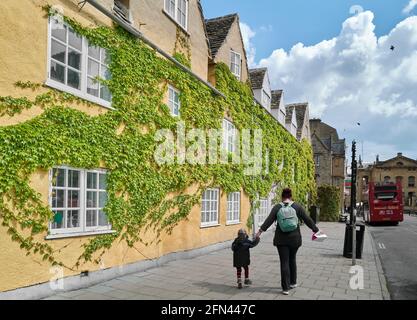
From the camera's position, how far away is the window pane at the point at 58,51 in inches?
263

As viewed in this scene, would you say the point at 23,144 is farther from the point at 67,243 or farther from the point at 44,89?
the point at 67,243

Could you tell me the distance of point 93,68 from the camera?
766 centimetres

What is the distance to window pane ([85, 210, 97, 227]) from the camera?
7.39 metres

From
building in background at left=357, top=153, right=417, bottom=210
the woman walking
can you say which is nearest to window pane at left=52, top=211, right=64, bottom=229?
the woman walking

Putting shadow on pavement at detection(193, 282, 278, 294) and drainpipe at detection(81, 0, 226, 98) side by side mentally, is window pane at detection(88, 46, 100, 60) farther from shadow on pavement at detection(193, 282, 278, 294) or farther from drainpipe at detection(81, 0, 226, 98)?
shadow on pavement at detection(193, 282, 278, 294)

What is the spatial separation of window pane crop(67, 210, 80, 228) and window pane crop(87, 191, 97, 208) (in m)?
0.38

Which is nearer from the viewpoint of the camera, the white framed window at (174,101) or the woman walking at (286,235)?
the woman walking at (286,235)

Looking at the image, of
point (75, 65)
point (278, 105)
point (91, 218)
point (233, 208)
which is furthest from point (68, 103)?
point (278, 105)

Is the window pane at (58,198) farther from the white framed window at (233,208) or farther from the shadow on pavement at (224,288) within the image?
the white framed window at (233,208)

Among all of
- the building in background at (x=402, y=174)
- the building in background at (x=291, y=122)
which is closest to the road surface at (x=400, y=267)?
the building in background at (x=291, y=122)

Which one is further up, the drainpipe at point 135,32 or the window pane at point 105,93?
the drainpipe at point 135,32

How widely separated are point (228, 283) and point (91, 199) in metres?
3.38

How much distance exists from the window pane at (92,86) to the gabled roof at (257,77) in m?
12.5

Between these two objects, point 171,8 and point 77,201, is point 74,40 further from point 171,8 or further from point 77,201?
point 171,8
